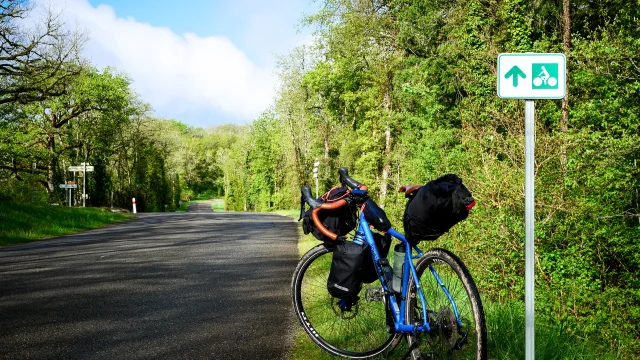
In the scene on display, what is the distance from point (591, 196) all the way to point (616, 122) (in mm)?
2494

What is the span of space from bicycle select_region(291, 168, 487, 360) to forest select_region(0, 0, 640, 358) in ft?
8.19

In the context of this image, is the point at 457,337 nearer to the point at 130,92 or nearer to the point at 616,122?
the point at 616,122

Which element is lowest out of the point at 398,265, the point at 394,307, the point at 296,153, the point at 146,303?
the point at 146,303

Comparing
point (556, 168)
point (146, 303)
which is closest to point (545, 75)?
point (146, 303)

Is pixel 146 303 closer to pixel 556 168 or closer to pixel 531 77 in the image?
pixel 531 77

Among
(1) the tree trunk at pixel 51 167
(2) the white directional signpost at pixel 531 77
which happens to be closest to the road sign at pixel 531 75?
(2) the white directional signpost at pixel 531 77

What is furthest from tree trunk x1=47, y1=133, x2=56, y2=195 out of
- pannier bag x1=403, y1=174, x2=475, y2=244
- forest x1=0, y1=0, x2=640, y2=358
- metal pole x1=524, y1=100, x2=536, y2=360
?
metal pole x1=524, y1=100, x2=536, y2=360

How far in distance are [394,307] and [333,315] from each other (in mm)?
836

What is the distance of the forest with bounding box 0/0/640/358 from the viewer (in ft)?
33.2

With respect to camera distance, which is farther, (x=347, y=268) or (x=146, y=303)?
(x=146, y=303)

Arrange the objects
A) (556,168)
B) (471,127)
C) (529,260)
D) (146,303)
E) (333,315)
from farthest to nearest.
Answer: (471,127) → (556,168) → (146,303) → (333,315) → (529,260)

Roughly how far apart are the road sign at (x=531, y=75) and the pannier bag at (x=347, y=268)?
4.72 ft

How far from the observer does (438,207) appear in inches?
130

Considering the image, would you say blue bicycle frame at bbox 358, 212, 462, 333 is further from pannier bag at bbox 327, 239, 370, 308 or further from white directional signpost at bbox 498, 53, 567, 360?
white directional signpost at bbox 498, 53, 567, 360
